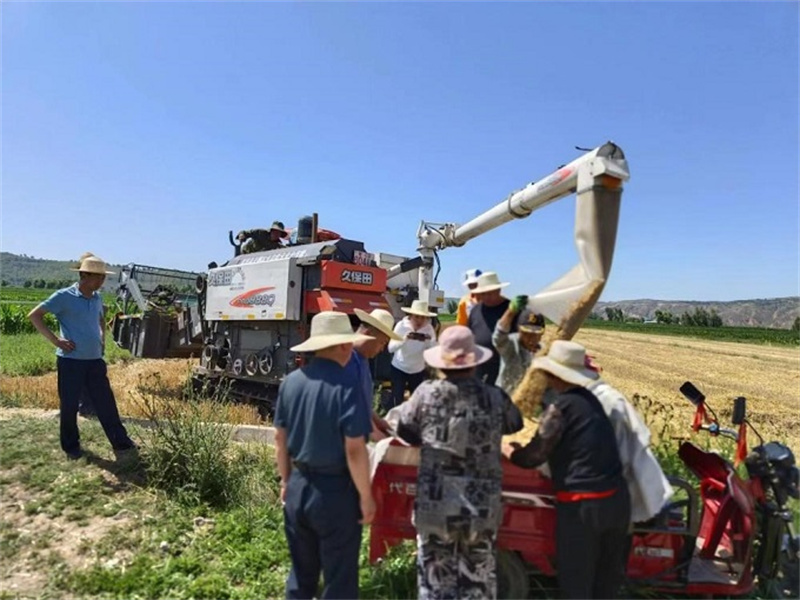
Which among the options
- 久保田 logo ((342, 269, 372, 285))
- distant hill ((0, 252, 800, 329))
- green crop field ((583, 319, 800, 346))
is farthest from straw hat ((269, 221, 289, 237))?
distant hill ((0, 252, 800, 329))

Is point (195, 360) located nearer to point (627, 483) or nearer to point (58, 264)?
point (627, 483)

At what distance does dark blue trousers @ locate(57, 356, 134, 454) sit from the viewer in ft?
17.2

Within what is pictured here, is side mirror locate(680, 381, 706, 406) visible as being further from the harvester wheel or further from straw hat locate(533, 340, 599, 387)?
the harvester wheel

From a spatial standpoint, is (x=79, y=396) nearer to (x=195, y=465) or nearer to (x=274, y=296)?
(x=195, y=465)

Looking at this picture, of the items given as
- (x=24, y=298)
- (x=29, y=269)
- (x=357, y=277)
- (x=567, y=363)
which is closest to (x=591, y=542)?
(x=567, y=363)

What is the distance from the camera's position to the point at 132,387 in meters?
11.4

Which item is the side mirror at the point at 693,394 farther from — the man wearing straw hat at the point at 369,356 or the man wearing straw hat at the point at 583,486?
the man wearing straw hat at the point at 369,356

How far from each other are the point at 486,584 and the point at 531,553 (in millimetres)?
396

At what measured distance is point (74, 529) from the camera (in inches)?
169

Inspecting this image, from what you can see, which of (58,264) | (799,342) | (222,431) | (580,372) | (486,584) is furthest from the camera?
(58,264)

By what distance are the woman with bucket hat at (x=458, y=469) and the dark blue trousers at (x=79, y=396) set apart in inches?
151

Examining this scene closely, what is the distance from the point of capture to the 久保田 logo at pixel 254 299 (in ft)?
29.1

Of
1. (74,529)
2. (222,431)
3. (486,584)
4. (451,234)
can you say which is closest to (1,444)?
(74,529)

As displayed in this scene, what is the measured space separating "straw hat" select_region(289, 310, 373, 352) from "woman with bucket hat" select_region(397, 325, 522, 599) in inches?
19.8
